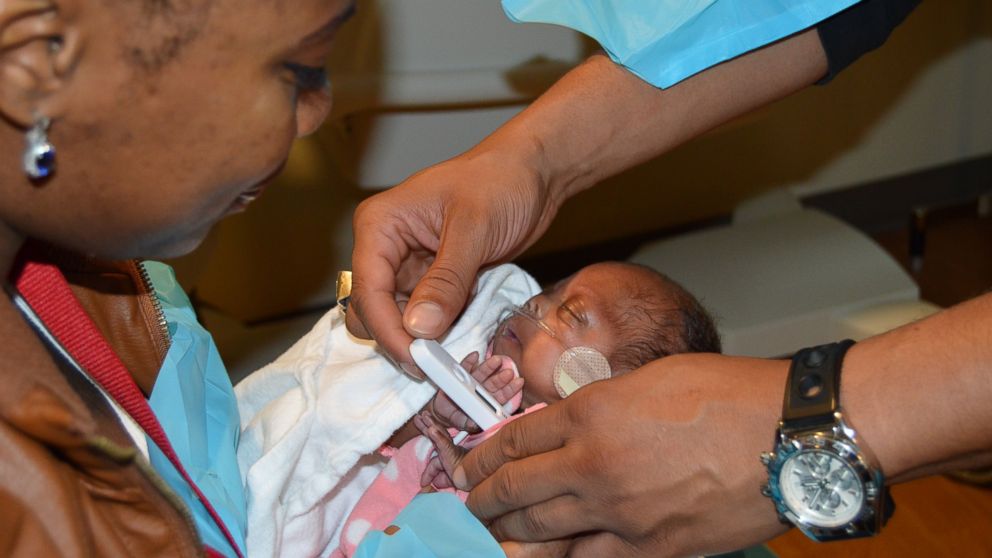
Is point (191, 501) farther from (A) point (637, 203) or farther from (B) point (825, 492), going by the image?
(A) point (637, 203)

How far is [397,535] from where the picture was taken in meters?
0.98

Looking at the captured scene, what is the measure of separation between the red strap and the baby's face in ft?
1.63

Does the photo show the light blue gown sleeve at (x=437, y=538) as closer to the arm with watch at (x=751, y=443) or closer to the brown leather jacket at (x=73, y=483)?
the arm with watch at (x=751, y=443)

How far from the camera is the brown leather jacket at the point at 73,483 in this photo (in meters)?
0.65

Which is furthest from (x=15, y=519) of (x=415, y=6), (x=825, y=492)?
(x=415, y=6)

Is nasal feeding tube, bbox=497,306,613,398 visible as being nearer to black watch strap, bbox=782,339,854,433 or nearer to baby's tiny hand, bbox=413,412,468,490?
baby's tiny hand, bbox=413,412,468,490

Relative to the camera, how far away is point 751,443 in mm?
858

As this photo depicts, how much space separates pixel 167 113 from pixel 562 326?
27.5 inches

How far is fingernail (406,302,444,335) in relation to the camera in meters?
1.04

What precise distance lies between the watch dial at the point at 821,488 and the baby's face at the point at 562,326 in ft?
1.38

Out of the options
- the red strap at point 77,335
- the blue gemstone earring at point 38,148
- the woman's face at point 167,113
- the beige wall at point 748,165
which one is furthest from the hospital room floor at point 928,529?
the blue gemstone earring at point 38,148

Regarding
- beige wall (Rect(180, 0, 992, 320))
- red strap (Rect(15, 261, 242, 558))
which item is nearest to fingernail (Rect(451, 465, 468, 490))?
red strap (Rect(15, 261, 242, 558))

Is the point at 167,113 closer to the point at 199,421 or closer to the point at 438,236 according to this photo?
the point at 199,421

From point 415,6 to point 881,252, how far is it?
110 cm
